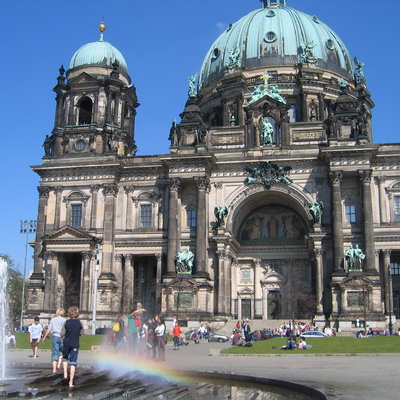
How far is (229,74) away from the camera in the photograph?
215ft

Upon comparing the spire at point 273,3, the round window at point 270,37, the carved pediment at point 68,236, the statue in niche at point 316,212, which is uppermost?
the spire at point 273,3

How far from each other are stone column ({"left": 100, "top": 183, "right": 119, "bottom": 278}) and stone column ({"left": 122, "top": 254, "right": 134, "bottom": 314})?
1424 millimetres

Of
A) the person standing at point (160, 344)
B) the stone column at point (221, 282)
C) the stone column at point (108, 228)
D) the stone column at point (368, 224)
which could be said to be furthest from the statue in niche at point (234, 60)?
the person standing at point (160, 344)

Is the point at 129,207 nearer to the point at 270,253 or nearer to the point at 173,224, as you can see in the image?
the point at 173,224

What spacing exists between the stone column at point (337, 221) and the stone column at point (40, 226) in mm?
25817

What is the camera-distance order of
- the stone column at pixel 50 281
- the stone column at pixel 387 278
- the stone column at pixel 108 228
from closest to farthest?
the stone column at pixel 387 278
the stone column at pixel 50 281
the stone column at pixel 108 228

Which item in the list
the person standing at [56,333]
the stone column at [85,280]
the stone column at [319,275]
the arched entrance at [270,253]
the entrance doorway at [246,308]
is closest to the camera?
the person standing at [56,333]

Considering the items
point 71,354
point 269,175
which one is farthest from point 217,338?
point 71,354

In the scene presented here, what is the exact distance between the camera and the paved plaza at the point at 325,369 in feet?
45.2

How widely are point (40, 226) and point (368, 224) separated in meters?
29.1

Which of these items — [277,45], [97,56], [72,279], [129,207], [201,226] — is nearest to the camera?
[201,226]

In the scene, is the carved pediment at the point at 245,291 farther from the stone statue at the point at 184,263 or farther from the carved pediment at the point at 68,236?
the carved pediment at the point at 68,236

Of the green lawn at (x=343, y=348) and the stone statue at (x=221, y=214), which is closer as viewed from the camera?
the green lawn at (x=343, y=348)

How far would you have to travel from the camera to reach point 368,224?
47.9 m
